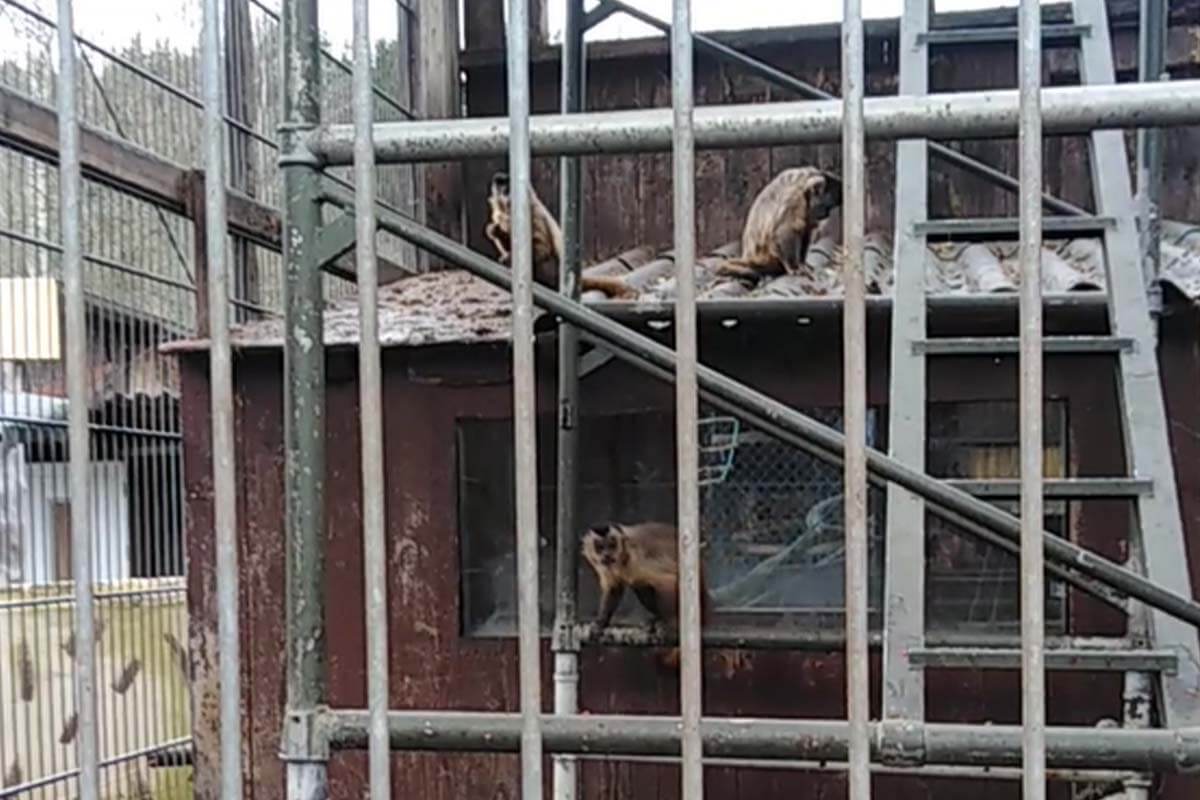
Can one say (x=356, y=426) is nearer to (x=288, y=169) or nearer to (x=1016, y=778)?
(x=1016, y=778)

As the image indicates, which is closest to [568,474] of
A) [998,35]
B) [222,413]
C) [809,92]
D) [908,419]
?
[908,419]

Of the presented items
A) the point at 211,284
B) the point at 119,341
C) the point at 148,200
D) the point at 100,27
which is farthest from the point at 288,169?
the point at 119,341

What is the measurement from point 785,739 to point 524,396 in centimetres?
46

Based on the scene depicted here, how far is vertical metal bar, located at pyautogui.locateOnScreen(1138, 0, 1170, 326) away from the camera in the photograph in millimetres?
2896

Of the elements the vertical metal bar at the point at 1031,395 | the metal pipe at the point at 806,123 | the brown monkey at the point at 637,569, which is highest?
the metal pipe at the point at 806,123

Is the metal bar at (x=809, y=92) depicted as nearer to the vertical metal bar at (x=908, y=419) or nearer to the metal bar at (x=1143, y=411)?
the vertical metal bar at (x=908, y=419)

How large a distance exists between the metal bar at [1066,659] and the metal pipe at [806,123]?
31.1 inches

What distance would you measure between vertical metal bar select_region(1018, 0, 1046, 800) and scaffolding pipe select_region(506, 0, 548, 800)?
1.45 feet

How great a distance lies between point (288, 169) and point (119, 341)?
11.1 feet

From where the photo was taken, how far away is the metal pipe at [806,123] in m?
1.14

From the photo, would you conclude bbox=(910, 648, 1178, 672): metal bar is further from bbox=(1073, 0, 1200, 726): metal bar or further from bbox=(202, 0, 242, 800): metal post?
bbox=(202, 0, 242, 800): metal post

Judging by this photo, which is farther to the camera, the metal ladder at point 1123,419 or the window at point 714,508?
the window at point 714,508

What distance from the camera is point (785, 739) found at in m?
1.24

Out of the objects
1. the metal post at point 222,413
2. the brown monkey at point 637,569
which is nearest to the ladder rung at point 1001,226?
the brown monkey at point 637,569
